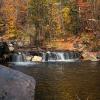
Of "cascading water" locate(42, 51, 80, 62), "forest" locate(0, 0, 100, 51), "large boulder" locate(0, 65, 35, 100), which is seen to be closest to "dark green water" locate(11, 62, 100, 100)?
"cascading water" locate(42, 51, 80, 62)

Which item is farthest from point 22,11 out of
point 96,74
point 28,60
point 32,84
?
point 32,84

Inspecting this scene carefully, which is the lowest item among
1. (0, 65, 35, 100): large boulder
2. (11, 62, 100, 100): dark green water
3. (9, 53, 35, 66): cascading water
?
(9, 53, 35, 66): cascading water

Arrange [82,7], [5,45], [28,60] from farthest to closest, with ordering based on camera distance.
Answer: [82,7] → [5,45] → [28,60]

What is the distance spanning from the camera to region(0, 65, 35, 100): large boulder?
519 centimetres

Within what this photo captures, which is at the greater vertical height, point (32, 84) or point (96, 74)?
point (32, 84)

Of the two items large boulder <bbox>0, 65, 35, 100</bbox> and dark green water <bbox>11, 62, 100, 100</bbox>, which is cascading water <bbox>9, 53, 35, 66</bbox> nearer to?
dark green water <bbox>11, 62, 100, 100</bbox>

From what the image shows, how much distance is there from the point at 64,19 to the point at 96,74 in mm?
39954

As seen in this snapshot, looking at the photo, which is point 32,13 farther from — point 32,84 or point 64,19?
point 32,84

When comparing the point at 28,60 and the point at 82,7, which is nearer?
the point at 28,60

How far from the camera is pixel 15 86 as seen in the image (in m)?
5.38

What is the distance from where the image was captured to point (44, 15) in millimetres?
72750

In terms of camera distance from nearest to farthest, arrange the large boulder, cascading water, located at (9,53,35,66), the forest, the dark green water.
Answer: the large boulder
the dark green water
cascading water, located at (9,53,35,66)
the forest

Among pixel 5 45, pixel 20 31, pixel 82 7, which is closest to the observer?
pixel 5 45

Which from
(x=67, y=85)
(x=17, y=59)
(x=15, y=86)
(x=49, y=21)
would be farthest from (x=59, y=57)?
Answer: (x=15, y=86)
